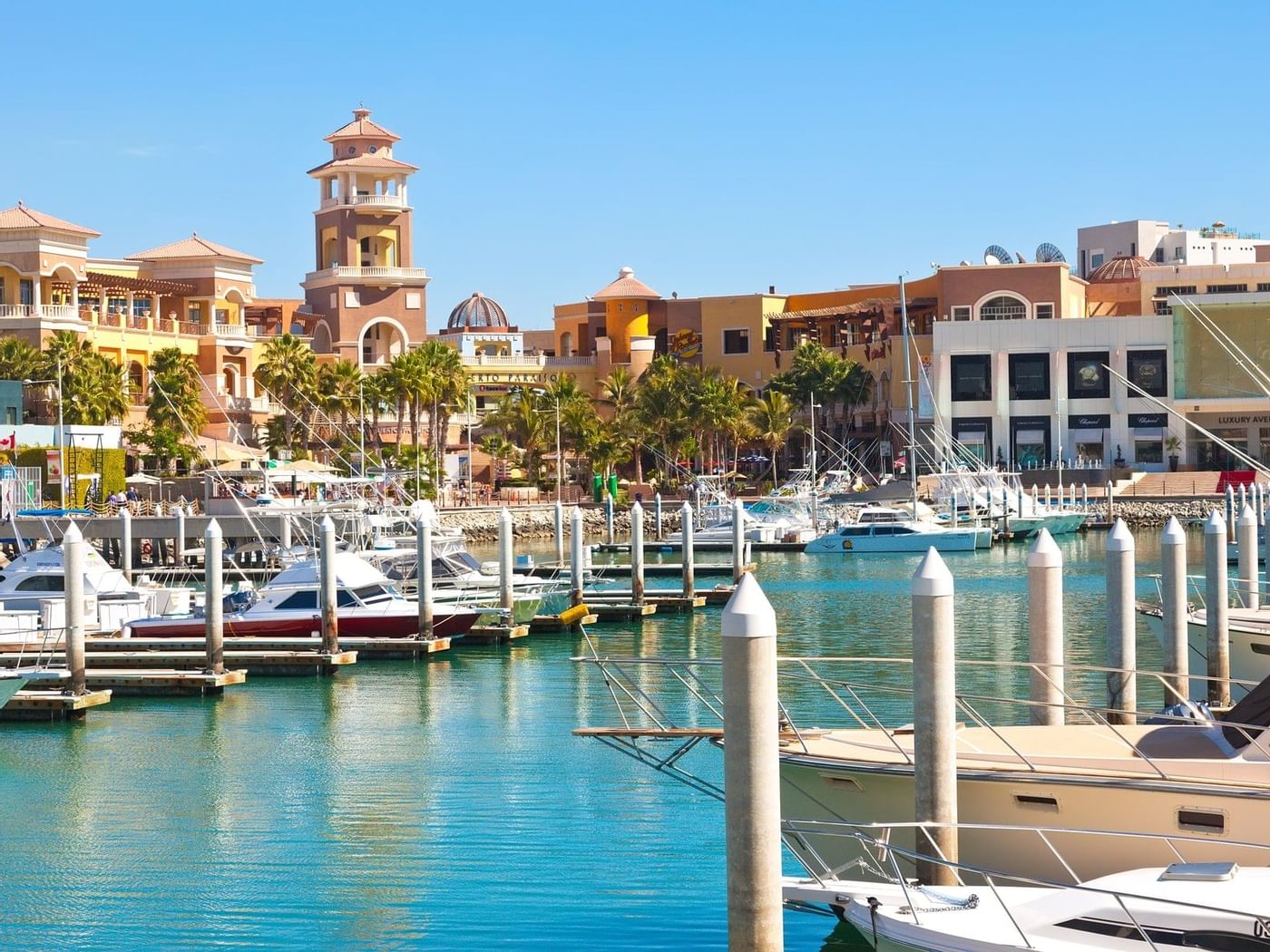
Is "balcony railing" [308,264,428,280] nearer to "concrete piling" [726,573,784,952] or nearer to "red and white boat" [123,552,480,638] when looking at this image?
"red and white boat" [123,552,480,638]

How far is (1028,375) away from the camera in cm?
10144

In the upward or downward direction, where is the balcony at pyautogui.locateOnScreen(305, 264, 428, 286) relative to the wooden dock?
upward

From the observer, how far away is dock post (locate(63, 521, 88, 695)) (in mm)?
27703

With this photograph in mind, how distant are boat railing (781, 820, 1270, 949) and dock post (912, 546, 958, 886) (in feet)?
0.19

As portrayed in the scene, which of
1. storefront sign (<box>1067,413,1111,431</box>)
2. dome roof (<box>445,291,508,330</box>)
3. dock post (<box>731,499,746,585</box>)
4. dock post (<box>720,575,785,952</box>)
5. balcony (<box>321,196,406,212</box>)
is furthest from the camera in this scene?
dome roof (<box>445,291,508,330</box>)

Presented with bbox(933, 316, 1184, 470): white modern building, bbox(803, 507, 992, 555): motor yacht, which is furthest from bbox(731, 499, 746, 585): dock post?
bbox(933, 316, 1184, 470): white modern building

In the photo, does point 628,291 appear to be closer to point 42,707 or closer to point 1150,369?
point 1150,369

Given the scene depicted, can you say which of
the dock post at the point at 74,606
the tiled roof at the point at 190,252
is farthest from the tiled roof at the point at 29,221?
the dock post at the point at 74,606

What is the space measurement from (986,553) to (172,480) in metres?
34.3

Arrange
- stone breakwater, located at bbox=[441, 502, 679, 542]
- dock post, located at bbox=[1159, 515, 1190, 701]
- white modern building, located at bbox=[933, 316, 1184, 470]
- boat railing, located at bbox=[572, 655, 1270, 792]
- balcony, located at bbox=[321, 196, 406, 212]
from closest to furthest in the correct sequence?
boat railing, located at bbox=[572, 655, 1270, 792] < dock post, located at bbox=[1159, 515, 1190, 701] < stone breakwater, located at bbox=[441, 502, 679, 542] < white modern building, located at bbox=[933, 316, 1184, 470] < balcony, located at bbox=[321, 196, 406, 212]

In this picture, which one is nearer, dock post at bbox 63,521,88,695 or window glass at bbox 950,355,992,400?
dock post at bbox 63,521,88,695

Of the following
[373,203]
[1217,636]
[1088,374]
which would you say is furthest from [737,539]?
[373,203]

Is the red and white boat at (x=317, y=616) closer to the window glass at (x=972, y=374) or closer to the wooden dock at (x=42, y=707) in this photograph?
the wooden dock at (x=42, y=707)

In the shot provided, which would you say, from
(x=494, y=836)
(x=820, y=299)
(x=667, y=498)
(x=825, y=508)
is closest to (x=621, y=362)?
(x=820, y=299)
